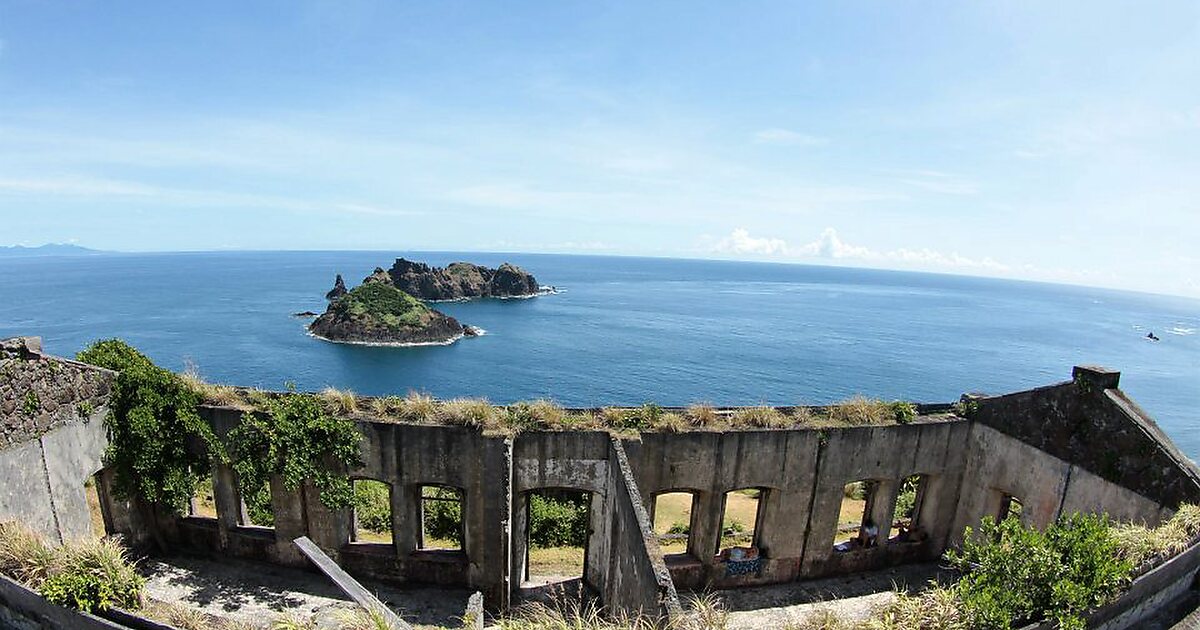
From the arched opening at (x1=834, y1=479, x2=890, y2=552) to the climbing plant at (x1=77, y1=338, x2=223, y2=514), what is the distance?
52.3 feet

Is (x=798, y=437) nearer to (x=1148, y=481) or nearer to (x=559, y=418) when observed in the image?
(x=559, y=418)

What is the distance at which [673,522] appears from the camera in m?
22.3

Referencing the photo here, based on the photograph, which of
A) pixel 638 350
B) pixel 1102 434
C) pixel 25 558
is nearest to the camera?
pixel 25 558

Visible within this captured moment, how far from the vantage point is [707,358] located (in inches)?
3081

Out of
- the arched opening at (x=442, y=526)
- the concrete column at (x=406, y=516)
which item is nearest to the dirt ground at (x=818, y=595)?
the concrete column at (x=406, y=516)

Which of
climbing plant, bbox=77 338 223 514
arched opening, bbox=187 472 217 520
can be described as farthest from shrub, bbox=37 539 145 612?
arched opening, bbox=187 472 217 520

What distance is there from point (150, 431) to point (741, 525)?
1776cm

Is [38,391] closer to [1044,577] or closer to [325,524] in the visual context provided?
[325,524]

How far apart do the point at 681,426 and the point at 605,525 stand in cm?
286

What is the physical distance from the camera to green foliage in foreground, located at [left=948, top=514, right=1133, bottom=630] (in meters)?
6.80

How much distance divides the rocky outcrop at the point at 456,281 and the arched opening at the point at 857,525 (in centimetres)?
9652

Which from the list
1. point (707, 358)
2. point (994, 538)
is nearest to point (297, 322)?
point (707, 358)

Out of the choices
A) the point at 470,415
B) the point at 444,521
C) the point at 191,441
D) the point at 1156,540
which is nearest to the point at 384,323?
the point at 444,521

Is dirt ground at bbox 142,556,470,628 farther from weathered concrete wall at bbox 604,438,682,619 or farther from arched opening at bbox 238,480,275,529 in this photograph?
weathered concrete wall at bbox 604,438,682,619
